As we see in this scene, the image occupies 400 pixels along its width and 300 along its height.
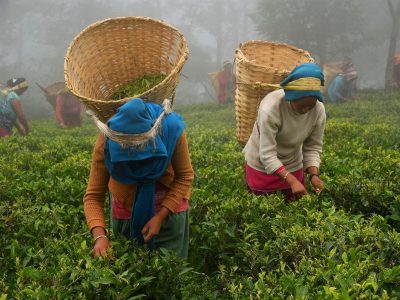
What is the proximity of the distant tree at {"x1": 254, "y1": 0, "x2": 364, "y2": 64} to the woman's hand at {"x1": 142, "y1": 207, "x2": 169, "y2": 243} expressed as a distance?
80.9 feet

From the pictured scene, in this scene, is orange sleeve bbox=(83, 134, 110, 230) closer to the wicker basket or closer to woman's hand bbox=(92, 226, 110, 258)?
woman's hand bbox=(92, 226, 110, 258)

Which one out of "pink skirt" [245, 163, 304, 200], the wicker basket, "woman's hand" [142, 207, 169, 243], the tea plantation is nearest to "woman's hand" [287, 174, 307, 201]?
the tea plantation

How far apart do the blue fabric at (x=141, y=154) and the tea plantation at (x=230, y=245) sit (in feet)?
1.06

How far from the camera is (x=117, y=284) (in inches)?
93.3

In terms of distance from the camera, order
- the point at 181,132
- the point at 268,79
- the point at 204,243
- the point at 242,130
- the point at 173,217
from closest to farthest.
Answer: the point at 181,132, the point at 173,217, the point at 204,243, the point at 268,79, the point at 242,130

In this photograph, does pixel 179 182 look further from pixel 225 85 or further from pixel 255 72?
pixel 225 85

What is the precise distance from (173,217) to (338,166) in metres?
2.60

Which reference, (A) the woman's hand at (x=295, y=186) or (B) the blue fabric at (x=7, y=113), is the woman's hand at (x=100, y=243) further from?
(B) the blue fabric at (x=7, y=113)

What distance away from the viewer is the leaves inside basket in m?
3.46

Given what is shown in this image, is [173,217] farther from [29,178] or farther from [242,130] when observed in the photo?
[29,178]

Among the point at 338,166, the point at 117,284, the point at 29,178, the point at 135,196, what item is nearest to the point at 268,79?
the point at 338,166

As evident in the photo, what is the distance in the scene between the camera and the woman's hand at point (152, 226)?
2639 mm

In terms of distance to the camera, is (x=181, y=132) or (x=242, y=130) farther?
(x=242, y=130)

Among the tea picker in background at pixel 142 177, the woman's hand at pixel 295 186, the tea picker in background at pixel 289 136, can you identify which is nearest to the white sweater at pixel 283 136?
the tea picker in background at pixel 289 136
